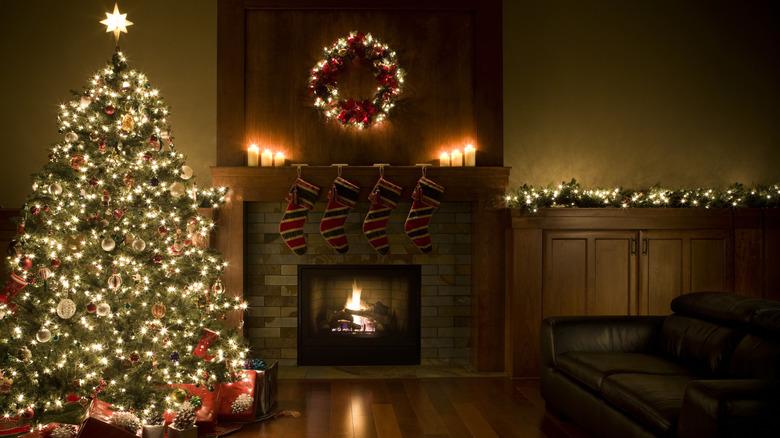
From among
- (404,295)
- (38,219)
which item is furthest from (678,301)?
(38,219)

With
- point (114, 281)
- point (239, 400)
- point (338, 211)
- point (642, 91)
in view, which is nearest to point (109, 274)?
point (114, 281)

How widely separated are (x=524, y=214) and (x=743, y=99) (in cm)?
256

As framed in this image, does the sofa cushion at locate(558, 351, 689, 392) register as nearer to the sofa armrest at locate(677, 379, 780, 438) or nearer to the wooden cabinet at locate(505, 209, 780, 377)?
the sofa armrest at locate(677, 379, 780, 438)

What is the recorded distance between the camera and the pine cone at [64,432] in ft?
10.7

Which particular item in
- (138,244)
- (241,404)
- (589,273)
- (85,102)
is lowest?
(241,404)

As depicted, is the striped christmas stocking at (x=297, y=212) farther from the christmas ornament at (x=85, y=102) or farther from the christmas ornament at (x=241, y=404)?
the christmas ornament at (x=85, y=102)

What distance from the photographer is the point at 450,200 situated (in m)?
5.26

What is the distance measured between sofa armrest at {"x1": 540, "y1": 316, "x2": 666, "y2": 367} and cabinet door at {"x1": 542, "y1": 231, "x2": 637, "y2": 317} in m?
0.95

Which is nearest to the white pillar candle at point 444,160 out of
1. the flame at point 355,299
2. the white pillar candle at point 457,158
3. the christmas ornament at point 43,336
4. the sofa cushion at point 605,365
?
the white pillar candle at point 457,158

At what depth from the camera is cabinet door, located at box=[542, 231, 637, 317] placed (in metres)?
5.06

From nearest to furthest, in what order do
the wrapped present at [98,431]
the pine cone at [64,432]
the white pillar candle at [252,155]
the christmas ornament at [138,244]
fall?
the wrapped present at [98,431] < the pine cone at [64,432] < the christmas ornament at [138,244] < the white pillar candle at [252,155]

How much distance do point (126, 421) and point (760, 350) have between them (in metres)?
3.24

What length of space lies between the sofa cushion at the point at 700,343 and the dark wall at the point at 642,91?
6.98 ft

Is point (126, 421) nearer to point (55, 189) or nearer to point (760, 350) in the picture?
point (55, 189)
